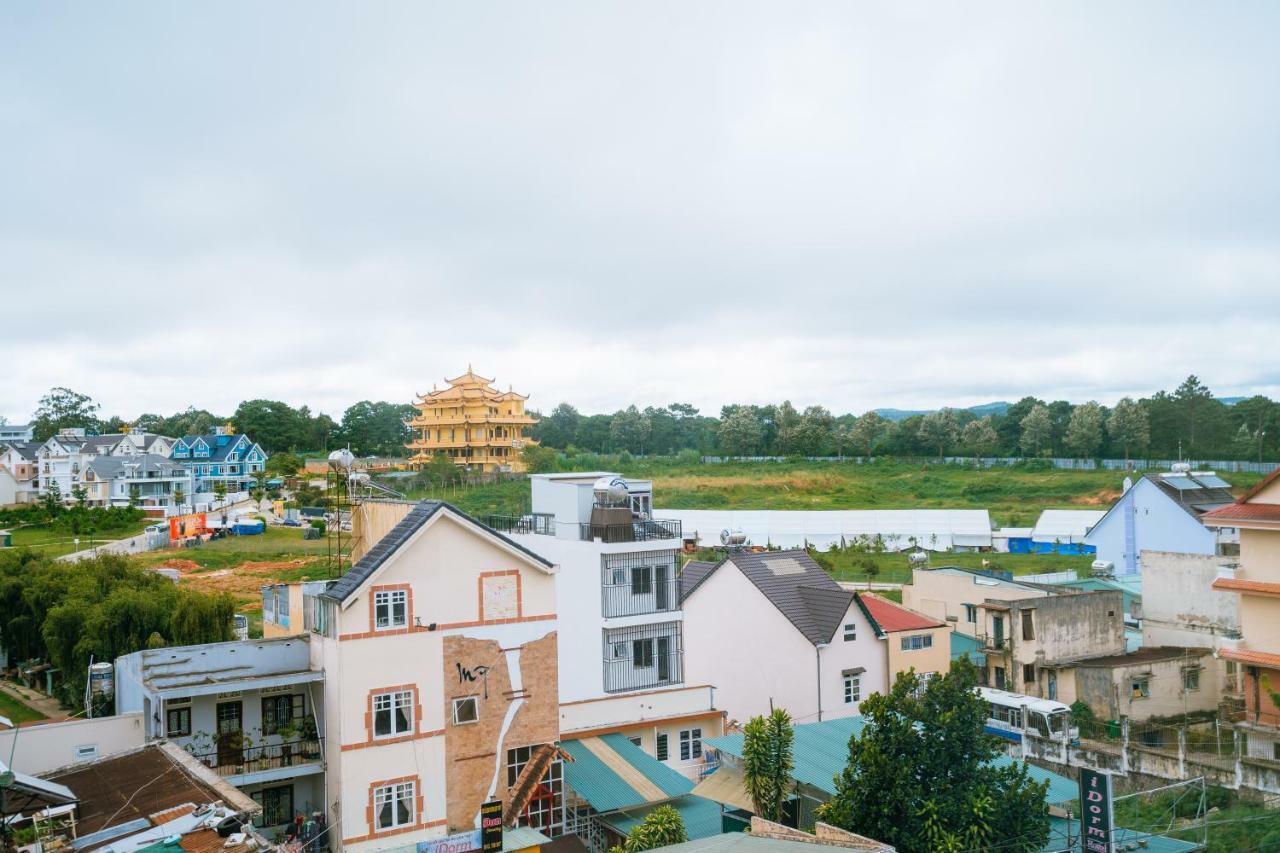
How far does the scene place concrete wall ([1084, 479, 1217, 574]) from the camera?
40.8 metres

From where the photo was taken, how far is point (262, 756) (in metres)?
18.6

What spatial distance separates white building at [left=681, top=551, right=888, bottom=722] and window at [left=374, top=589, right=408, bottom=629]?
10097 mm

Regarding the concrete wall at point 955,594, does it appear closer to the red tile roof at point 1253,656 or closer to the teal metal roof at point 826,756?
the red tile roof at point 1253,656

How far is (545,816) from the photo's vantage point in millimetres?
20266

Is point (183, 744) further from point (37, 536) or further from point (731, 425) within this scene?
point (731, 425)

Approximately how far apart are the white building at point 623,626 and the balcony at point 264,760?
671cm

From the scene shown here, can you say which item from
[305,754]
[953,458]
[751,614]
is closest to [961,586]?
[751,614]

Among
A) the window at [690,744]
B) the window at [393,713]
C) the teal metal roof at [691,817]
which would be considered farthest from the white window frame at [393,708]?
the window at [690,744]

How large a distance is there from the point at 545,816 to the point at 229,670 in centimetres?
706

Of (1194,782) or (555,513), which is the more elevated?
(555,513)

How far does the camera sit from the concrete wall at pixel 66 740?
703 inches

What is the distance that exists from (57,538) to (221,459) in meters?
30.7

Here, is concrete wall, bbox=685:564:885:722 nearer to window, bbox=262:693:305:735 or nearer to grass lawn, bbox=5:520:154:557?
window, bbox=262:693:305:735

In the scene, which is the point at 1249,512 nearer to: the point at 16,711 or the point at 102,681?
the point at 102,681
